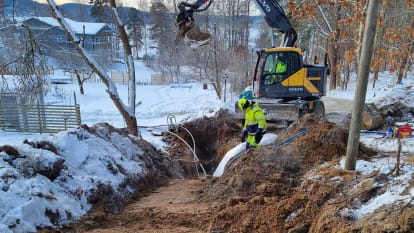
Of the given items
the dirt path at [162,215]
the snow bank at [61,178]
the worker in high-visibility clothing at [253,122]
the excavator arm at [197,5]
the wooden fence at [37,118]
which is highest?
the excavator arm at [197,5]

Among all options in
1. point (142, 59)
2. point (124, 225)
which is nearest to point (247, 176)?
point (124, 225)

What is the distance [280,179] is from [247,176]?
72 centimetres

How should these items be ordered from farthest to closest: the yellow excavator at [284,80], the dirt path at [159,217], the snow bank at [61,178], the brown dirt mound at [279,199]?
the yellow excavator at [284,80], the dirt path at [159,217], the snow bank at [61,178], the brown dirt mound at [279,199]

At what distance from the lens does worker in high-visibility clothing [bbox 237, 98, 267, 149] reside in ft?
26.0

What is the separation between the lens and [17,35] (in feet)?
34.9

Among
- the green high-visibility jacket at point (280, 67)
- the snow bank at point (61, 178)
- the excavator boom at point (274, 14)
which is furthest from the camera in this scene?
the excavator boom at point (274, 14)

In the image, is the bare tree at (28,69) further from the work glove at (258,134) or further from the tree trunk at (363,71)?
the tree trunk at (363,71)

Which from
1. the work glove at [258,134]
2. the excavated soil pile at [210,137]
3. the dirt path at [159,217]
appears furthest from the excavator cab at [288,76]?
the dirt path at [159,217]

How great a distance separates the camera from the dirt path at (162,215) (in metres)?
4.90

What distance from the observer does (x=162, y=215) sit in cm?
547

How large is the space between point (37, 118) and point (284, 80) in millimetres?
13503

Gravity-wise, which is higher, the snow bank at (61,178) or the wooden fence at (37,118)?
the snow bank at (61,178)

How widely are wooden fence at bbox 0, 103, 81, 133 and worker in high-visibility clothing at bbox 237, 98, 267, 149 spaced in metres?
11.9

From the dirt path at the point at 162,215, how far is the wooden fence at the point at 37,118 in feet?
39.9
